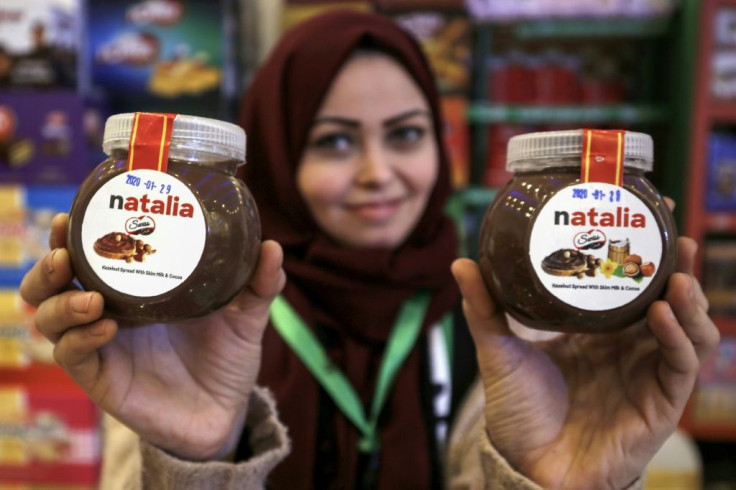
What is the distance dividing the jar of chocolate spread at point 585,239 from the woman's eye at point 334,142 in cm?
62

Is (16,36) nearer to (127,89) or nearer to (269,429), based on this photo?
(127,89)

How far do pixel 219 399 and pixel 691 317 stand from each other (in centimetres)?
66

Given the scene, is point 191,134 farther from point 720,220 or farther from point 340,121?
point 720,220

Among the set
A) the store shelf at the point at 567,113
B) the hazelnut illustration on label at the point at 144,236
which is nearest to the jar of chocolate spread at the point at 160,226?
the hazelnut illustration on label at the point at 144,236

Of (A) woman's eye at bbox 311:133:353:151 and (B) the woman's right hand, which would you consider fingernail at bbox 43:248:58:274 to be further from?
(A) woman's eye at bbox 311:133:353:151

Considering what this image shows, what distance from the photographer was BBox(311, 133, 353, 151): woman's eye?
1342 mm

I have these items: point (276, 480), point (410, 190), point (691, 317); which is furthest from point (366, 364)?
point (691, 317)

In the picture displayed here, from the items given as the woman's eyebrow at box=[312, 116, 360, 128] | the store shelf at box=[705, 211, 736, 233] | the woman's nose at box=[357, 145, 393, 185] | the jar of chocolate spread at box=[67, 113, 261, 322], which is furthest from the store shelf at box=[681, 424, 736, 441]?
the jar of chocolate spread at box=[67, 113, 261, 322]

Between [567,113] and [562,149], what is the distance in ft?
5.96

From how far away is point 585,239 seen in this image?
2.46 ft

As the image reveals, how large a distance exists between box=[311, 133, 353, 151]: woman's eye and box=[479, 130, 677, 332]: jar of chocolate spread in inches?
24.6

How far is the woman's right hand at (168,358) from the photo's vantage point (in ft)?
2.40

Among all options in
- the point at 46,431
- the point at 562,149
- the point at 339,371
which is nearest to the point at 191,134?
the point at 562,149

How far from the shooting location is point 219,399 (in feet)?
2.90
